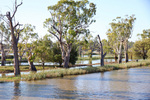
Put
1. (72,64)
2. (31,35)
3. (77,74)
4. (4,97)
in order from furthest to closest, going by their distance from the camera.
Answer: (72,64) < (31,35) < (77,74) < (4,97)

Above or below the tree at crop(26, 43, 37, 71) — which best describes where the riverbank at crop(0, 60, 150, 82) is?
below

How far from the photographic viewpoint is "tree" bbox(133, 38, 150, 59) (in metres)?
58.1

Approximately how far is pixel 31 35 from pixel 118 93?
2270 centimetres

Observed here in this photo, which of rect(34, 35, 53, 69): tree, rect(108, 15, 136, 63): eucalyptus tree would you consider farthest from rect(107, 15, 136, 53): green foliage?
rect(34, 35, 53, 69): tree

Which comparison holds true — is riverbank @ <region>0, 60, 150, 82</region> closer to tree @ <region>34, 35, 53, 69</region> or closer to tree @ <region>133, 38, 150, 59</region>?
tree @ <region>34, 35, 53, 69</region>

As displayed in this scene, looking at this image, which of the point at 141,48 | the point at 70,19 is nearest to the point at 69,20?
the point at 70,19

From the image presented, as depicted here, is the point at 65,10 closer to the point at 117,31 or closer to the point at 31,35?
the point at 31,35

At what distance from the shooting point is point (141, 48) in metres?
59.4

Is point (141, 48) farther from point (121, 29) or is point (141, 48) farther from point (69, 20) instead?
point (69, 20)

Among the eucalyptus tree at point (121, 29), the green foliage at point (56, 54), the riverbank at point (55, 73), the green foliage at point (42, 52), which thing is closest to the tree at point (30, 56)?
the green foliage at point (42, 52)

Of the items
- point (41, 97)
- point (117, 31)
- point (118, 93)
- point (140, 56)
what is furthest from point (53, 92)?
point (140, 56)

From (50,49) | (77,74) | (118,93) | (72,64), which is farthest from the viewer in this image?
(72,64)

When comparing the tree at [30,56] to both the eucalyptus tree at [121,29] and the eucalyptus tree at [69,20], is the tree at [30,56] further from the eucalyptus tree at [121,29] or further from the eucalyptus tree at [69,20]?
the eucalyptus tree at [121,29]

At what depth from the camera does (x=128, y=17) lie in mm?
47062
